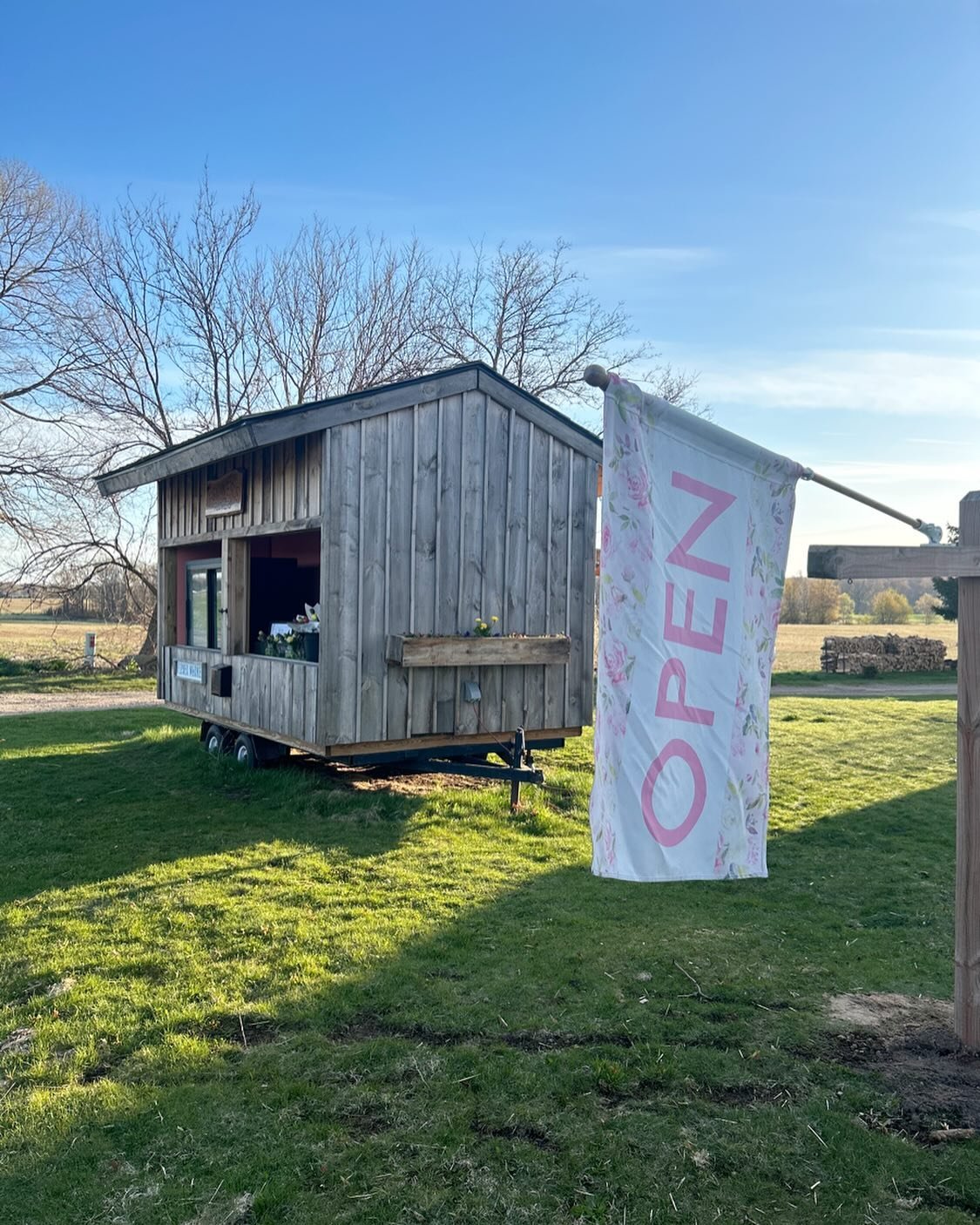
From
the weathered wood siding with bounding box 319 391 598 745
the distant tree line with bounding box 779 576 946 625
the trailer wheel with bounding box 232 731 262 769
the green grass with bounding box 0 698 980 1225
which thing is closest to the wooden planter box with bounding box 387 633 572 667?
the weathered wood siding with bounding box 319 391 598 745

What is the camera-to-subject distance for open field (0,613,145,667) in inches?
1063

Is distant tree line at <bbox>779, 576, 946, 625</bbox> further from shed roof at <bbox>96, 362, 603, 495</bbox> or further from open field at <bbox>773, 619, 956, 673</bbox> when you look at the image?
shed roof at <bbox>96, 362, 603, 495</bbox>

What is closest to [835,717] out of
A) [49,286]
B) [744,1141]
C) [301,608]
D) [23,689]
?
[301,608]

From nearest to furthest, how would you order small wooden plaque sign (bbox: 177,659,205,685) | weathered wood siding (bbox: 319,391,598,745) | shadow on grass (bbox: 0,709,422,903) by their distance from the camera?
shadow on grass (bbox: 0,709,422,903) → weathered wood siding (bbox: 319,391,598,745) → small wooden plaque sign (bbox: 177,659,205,685)

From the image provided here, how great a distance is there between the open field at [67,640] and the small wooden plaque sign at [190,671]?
13.4 m

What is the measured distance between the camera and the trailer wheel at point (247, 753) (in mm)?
10711

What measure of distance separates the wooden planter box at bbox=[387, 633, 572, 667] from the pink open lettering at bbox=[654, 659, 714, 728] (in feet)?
18.1

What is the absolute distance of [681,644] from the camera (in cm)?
352

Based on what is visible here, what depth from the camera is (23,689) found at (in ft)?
70.2

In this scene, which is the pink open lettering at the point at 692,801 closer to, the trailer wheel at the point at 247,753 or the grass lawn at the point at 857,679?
the trailer wheel at the point at 247,753

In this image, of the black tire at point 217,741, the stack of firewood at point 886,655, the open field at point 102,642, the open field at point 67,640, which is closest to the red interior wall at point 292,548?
the black tire at point 217,741

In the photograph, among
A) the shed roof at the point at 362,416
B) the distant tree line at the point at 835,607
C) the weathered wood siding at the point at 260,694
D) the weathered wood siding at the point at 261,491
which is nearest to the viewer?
the shed roof at the point at 362,416

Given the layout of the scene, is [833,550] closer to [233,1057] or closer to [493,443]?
[233,1057]

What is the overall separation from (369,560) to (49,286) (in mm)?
19625
